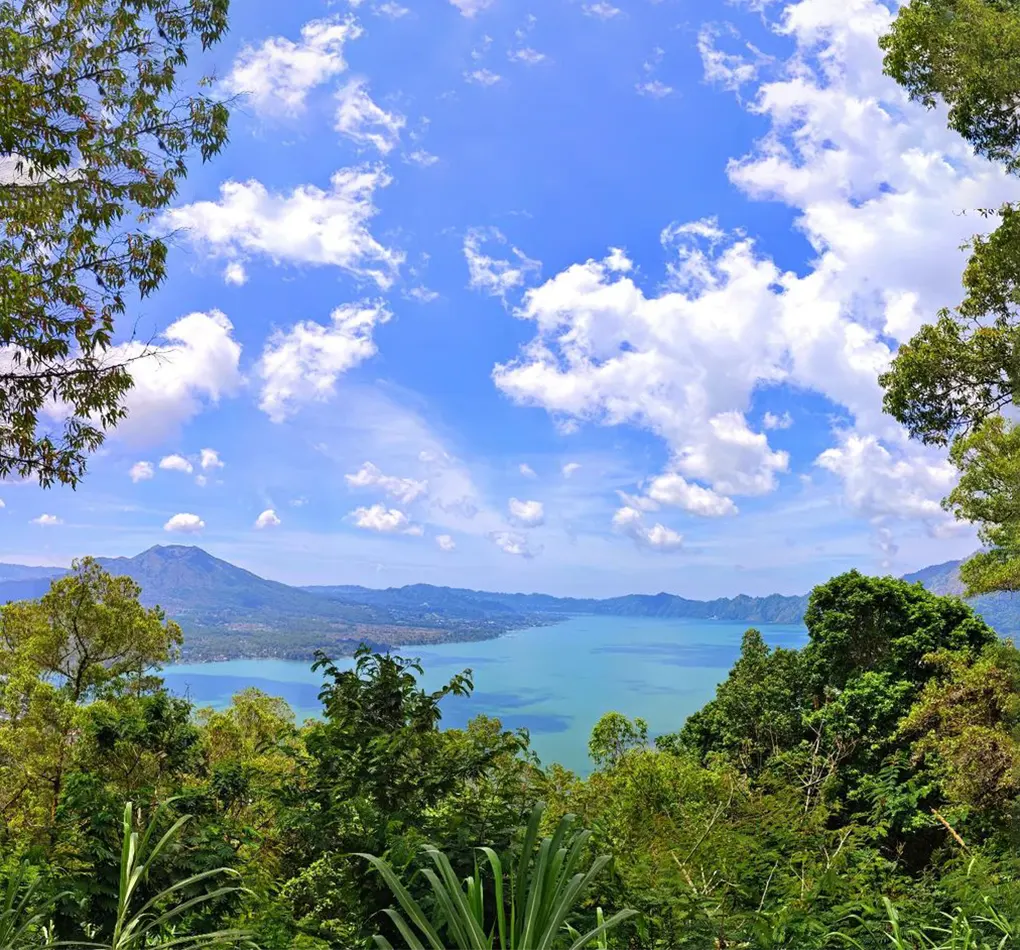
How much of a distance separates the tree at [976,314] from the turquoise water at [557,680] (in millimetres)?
26090

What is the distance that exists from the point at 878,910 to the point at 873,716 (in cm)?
1239

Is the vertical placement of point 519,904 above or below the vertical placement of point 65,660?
above

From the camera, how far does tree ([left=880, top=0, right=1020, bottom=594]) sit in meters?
4.20

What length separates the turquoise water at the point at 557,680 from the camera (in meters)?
63.8

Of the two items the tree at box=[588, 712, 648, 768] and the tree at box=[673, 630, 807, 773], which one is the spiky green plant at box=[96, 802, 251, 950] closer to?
the tree at box=[588, 712, 648, 768]

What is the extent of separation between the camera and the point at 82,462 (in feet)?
13.1

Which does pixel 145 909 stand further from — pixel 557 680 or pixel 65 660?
pixel 557 680

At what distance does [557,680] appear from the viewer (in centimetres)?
10394

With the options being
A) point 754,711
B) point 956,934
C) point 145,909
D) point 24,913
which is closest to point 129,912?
point 24,913

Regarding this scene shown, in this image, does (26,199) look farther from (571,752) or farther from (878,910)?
(571,752)

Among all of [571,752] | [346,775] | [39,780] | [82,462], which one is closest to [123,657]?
[39,780]

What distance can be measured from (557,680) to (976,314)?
338 feet

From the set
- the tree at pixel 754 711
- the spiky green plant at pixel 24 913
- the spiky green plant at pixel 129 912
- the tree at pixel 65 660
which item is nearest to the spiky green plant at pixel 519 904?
the spiky green plant at pixel 129 912

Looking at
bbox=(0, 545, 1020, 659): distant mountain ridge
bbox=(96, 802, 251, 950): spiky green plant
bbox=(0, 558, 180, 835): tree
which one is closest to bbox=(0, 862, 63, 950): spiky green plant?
bbox=(96, 802, 251, 950): spiky green plant
